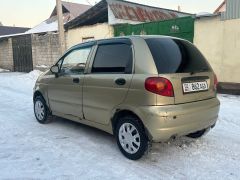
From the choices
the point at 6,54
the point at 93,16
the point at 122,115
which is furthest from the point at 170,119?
the point at 6,54

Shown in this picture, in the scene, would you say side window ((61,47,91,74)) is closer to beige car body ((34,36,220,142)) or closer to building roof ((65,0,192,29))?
beige car body ((34,36,220,142))

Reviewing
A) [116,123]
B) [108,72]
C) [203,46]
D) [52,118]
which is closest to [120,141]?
[116,123]

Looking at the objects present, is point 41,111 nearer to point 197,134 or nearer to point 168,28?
point 197,134

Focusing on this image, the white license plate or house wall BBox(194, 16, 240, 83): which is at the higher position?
house wall BBox(194, 16, 240, 83)

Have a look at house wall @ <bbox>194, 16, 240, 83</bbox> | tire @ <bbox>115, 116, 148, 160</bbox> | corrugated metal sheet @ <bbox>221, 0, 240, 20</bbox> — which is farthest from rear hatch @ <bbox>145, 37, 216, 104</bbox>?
corrugated metal sheet @ <bbox>221, 0, 240, 20</bbox>

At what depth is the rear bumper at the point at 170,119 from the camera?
3797 millimetres

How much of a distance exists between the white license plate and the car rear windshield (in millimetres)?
182

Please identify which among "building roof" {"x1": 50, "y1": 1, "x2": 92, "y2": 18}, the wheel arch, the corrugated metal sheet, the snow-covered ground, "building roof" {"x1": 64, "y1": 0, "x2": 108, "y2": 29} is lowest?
the snow-covered ground

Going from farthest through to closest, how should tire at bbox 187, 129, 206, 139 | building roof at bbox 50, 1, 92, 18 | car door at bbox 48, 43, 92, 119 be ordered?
building roof at bbox 50, 1, 92, 18
car door at bbox 48, 43, 92, 119
tire at bbox 187, 129, 206, 139

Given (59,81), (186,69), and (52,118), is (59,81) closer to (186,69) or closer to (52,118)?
(52,118)

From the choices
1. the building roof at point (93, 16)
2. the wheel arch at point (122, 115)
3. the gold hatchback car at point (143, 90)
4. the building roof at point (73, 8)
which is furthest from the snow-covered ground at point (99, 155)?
the building roof at point (73, 8)

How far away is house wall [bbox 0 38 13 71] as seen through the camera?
69.9ft

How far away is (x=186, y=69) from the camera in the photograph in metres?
4.13

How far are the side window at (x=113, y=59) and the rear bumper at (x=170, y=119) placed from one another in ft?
2.36
